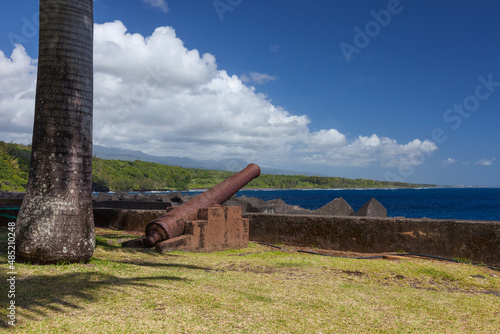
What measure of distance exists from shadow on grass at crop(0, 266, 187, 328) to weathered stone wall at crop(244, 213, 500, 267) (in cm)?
415

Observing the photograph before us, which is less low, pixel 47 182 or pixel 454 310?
pixel 47 182

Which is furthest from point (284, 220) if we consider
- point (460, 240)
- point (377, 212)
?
point (377, 212)

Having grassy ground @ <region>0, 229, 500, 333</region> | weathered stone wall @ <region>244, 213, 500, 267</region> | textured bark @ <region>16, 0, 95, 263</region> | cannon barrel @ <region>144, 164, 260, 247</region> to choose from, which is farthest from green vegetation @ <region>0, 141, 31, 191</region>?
grassy ground @ <region>0, 229, 500, 333</region>

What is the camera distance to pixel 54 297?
3746 millimetres

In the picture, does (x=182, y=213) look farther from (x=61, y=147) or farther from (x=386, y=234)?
(x=386, y=234)

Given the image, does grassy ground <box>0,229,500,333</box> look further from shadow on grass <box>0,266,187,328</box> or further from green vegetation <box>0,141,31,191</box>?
green vegetation <box>0,141,31,191</box>

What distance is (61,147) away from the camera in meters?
5.17

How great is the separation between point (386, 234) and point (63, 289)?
5.86m

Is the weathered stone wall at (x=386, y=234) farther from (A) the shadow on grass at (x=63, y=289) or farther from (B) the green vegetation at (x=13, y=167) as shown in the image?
(B) the green vegetation at (x=13, y=167)

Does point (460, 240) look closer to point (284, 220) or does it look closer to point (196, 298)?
point (284, 220)

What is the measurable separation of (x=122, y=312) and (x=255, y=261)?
11.9 ft

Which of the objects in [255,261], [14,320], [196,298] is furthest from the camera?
[255,261]

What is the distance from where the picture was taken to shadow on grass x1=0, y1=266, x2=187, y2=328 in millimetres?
3471

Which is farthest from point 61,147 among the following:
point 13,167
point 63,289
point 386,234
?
point 13,167
